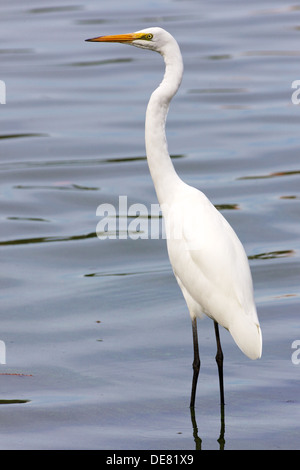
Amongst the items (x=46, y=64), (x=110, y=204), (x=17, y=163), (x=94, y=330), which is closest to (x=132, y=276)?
(x=94, y=330)

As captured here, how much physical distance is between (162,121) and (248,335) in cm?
133

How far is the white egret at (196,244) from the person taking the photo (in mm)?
5176

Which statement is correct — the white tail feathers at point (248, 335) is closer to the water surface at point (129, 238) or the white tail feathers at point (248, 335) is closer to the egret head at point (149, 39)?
the water surface at point (129, 238)

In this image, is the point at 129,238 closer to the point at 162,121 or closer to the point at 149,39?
the point at 162,121

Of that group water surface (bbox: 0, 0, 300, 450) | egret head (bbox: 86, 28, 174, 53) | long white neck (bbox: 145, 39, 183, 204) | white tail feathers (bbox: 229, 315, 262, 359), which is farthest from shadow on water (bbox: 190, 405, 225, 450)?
egret head (bbox: 86, 28, 174, 53)

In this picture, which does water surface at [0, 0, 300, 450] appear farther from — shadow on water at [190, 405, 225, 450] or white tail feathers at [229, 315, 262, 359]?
white tail feathers at [229, 315, 262, 359]

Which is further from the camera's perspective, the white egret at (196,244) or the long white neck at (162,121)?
the long white neck at (162,121)

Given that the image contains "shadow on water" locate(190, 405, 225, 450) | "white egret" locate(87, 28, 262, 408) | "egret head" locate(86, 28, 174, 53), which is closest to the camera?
"shadow on water" locate(190, 405, 225, 450)

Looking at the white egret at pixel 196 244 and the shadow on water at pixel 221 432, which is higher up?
the white egret at pixel 196 244

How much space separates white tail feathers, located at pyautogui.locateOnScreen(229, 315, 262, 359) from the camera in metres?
4.96

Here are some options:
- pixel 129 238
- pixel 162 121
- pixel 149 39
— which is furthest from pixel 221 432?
pixel 129 238

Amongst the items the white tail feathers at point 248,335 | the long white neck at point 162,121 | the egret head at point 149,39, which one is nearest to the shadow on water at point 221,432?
the white tail feathers at point 248,335

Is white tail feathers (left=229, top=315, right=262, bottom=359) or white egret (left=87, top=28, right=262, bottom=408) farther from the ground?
white egret (left=87, top=28, right=262, bottom=408)

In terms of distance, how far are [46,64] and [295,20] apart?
4.80 metres
